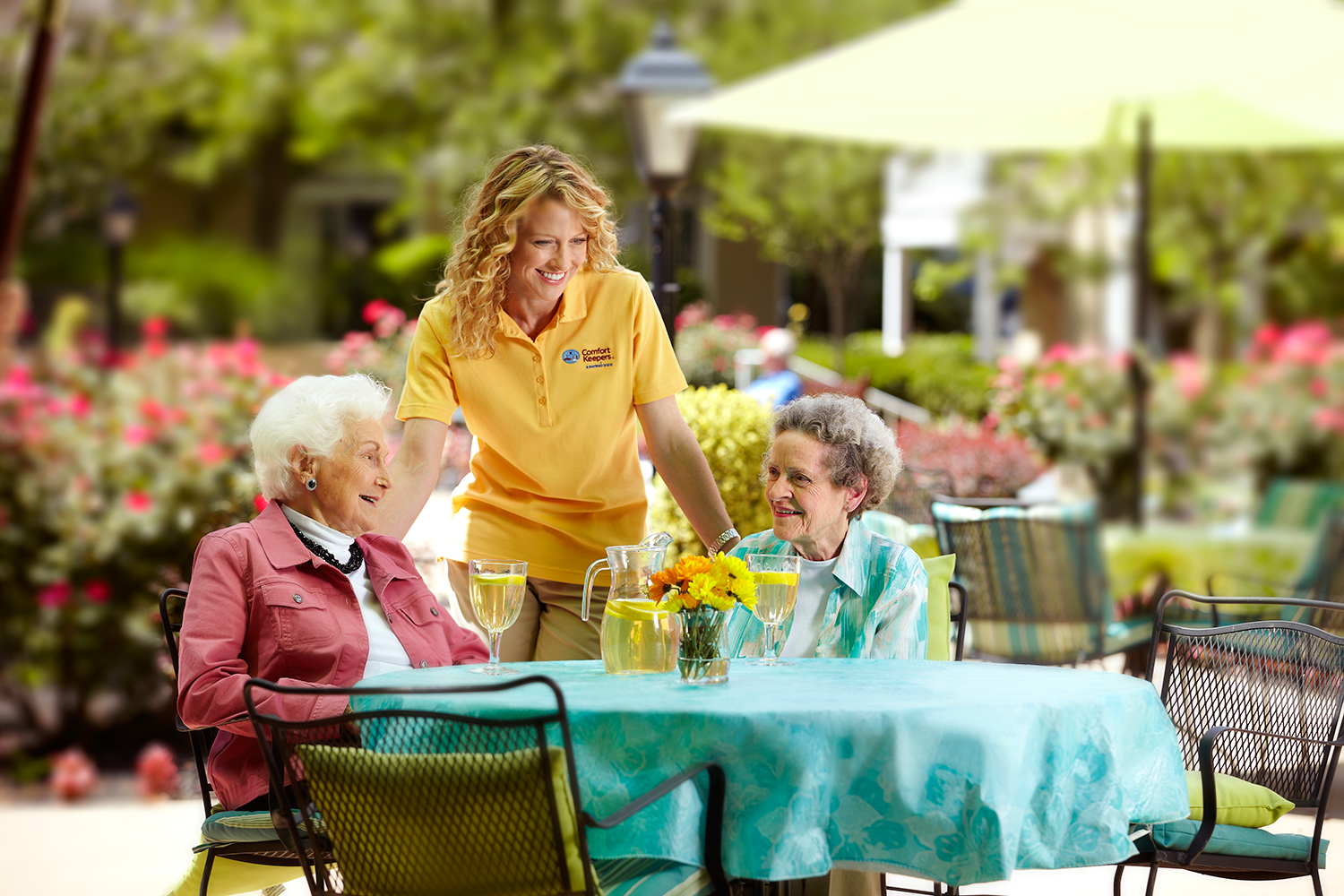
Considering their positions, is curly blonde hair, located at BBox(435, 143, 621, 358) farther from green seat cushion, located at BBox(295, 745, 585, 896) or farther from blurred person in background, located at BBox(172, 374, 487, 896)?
green seat cushion, located at BBox(295, 745, 585, 896)

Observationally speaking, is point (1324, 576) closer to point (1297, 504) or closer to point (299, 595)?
point (1297, 504)

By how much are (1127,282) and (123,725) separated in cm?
1157

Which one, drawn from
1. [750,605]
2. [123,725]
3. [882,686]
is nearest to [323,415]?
[750,605]

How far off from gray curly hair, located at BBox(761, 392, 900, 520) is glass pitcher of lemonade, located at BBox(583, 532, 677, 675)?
0.49 meters

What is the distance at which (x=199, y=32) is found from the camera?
15195 millimetres

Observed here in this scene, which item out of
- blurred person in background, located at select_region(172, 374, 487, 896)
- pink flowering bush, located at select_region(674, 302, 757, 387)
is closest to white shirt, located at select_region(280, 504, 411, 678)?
blurred person in background, located at select_region(172, 374, 487, 896)

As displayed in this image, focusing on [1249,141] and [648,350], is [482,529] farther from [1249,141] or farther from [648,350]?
[1249,141]

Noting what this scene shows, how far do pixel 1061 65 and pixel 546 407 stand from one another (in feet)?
14.7

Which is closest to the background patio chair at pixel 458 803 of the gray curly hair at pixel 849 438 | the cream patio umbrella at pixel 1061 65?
the gray curly hair at pixel 849 438

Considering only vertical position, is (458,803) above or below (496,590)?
below

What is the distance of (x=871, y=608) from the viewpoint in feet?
9.20

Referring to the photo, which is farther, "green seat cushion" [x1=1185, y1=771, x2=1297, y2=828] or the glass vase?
"green seat cushion" [x1=1185, y1=771, x2=1297, y2=828]

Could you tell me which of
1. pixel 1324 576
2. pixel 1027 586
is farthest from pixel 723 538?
pixel 1324 576

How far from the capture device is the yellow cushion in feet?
9.78
